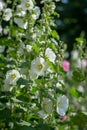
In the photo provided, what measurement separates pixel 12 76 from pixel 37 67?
0.40 feet

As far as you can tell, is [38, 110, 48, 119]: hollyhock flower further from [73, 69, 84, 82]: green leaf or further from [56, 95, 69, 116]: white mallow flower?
[73, 69, 84, 82]: green leaf

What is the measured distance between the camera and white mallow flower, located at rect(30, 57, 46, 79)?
2.36 metres

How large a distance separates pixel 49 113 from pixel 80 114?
13 cm

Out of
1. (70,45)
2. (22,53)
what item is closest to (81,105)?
(22,53)

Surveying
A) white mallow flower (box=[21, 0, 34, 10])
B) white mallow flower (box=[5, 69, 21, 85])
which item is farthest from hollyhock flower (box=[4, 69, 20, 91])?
white mallow flower (box=[21, 0, 34, 10])

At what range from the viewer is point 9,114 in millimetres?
2379

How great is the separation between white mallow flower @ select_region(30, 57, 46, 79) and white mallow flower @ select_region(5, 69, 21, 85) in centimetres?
7

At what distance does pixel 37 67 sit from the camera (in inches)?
92.7

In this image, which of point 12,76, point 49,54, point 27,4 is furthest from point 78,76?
point 27,4

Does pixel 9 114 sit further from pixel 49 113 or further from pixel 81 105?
pixel 81 105

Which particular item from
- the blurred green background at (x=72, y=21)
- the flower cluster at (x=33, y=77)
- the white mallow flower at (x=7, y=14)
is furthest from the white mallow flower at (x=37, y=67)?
the blurred green background at (x=72, y=21)

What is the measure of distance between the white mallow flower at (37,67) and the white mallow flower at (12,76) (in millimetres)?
66

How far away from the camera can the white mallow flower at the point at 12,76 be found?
7.91 ft

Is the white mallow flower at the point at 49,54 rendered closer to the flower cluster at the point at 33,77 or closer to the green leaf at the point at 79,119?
the flower cluster at the point at 33,77
